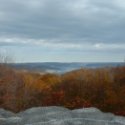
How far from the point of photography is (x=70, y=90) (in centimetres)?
4316

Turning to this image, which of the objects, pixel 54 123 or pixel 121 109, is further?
pixel 121 109

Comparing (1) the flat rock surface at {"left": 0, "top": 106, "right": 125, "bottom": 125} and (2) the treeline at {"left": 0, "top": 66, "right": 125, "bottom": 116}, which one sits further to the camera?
(2) the treeline at {"left": 0, "top": 66, "right": 125, "bottom": 116}

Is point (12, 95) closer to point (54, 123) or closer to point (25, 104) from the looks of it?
point (25, 104)

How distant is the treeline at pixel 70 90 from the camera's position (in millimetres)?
38625

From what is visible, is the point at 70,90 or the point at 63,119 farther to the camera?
the point at 70,90

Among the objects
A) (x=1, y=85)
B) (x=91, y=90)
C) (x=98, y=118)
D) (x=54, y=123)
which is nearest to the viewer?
(x=54, y=123)

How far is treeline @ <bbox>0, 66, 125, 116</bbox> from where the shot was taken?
38.6 meters

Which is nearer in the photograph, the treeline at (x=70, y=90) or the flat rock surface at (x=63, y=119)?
the flat rock surface at (x=63, y=119)

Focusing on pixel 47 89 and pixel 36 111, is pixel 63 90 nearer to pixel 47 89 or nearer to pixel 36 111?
pixel 47 89

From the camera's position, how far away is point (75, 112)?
81.8ft

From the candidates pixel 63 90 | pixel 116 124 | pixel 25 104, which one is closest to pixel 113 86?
pixel 63 90

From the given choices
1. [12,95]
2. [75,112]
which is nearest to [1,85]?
[12,95]

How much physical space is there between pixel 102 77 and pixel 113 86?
1580 mm

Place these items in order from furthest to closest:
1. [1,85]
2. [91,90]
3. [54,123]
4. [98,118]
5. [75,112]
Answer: [91,90], [1,85], [75,112], [98,118], [54,123]
